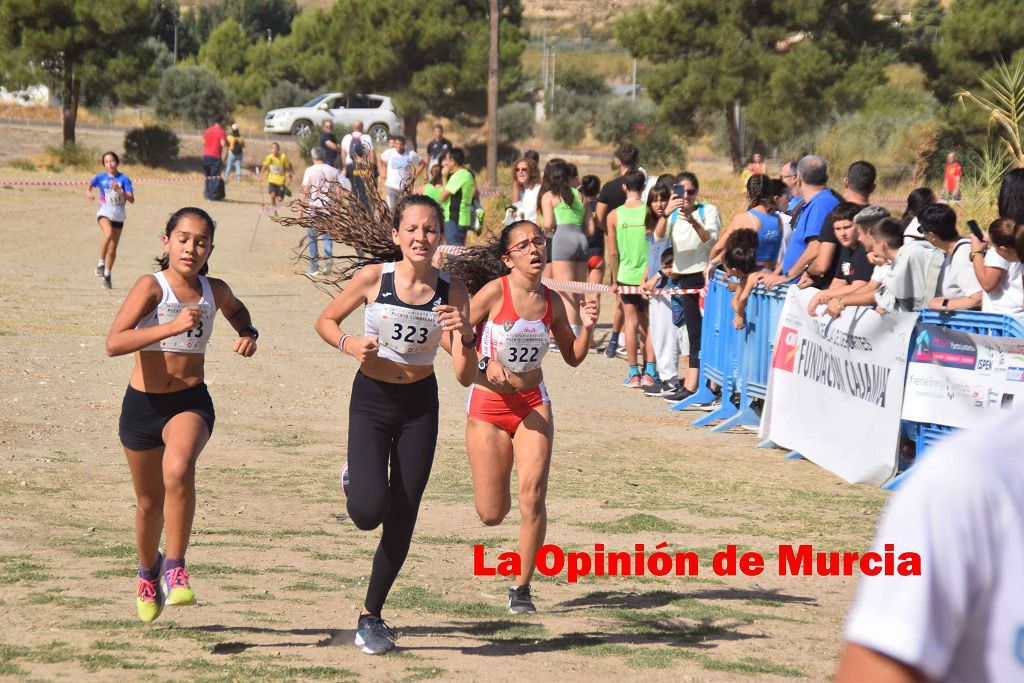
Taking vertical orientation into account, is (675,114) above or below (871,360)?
above

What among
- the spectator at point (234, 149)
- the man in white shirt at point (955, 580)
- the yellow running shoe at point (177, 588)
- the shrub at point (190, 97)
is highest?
the shrub at point (190, 97)

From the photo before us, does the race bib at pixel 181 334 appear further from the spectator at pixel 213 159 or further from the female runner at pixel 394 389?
the spectator at pixel 213 159

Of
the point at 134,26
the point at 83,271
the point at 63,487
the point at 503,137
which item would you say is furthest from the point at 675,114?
the point at 63,487

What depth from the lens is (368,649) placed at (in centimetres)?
555

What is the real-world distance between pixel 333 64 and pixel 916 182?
30.6 m

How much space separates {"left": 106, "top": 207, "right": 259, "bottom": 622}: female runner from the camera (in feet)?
18.2

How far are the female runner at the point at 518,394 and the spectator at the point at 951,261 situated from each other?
11.0 ft

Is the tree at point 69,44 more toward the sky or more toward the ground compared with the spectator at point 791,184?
more toward the sky

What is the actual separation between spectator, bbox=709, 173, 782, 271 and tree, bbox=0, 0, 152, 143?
3266 cm

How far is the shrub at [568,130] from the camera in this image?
6569 cm

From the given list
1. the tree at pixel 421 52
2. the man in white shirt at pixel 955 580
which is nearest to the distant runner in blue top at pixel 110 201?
the man in white shirt at pixel 955 580

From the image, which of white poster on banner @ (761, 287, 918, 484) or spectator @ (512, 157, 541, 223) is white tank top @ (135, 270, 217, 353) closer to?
white poster on banner @ (761, 287, 918, 484)

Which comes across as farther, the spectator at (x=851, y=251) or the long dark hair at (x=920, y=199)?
the long dark hair at (x=920, y=199)

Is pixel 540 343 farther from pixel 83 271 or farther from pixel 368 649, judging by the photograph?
pixel 83 271
